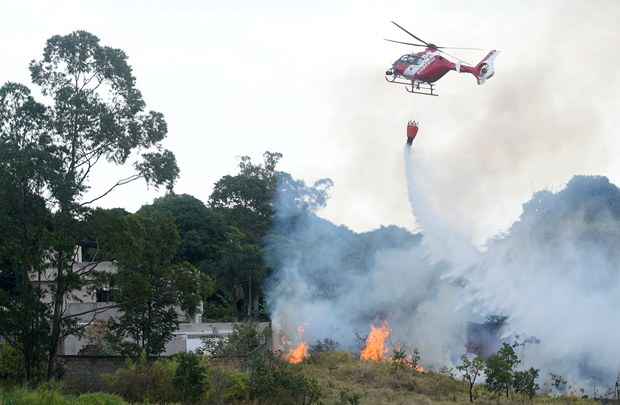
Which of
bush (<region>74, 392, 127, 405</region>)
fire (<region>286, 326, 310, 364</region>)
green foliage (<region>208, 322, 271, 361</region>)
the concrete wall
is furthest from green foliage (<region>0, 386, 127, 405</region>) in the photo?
fire (<region>286, 326, 310, 364</region>)

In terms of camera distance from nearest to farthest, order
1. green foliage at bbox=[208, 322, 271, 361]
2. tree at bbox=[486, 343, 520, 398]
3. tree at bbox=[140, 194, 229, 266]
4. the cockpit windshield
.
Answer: tree at bbox=[486, 343, 520, 398]
green foliage at bbox=[208, 322, 271, 361]
the cockpit windshield
tree at bbox=[140, 194, 229, 266]

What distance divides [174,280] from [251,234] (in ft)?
132

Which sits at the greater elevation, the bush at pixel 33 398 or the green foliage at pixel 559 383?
the bush at pixel 33 398

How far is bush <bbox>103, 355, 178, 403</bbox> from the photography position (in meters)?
30.5

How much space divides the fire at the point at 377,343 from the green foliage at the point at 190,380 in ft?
59.8

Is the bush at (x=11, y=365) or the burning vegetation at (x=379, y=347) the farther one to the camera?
the burning vegetation at (x=379, y=347)

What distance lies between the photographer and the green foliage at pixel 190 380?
2988 centimetres

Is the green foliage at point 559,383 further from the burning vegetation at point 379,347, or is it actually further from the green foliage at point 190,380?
the green foliage at point 190,380

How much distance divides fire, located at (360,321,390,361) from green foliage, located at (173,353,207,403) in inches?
717

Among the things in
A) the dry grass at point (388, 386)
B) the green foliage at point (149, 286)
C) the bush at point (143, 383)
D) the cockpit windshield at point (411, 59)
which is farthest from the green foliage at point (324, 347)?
the cockpit windshield at point (411, 59)

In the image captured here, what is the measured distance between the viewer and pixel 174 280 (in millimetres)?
33094

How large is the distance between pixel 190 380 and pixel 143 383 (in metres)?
2.21

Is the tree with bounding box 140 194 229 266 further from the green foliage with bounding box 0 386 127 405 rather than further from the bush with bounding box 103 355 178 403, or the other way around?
the green foliage with bounding box 0 386 127 405

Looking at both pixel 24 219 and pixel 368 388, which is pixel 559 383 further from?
pixel 24 219
